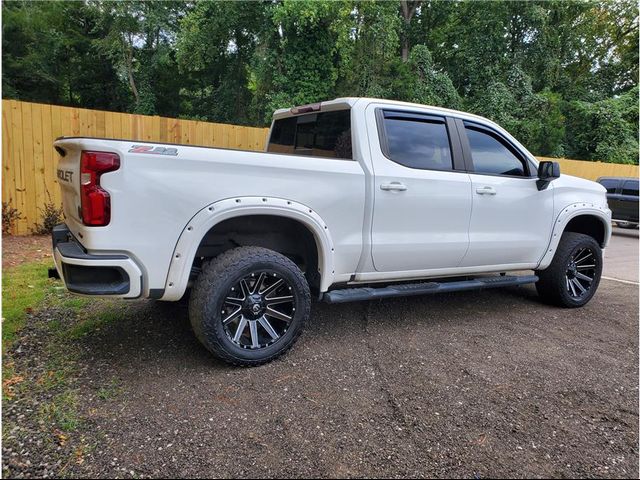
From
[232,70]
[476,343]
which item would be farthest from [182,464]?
[232,70]

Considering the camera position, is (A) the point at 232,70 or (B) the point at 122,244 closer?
(B) the point at 122,244

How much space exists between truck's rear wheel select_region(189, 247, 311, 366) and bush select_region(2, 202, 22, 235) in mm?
5517

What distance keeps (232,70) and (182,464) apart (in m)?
18.7

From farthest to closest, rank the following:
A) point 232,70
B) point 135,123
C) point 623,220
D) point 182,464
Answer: point 232,70, point 623,220, point 135,123, point 182,464

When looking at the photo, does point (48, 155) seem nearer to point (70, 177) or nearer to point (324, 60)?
point (70, 177)

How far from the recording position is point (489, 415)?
9.48 feet

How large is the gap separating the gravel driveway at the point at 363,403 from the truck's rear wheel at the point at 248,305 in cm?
19

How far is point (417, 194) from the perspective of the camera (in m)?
3.96

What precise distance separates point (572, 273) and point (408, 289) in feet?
7.97

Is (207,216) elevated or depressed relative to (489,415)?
elevated

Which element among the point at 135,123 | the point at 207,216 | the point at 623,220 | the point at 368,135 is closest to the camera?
the point at 207,216

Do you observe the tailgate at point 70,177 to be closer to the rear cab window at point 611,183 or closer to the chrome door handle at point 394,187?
the chrome door handle at point 394,187

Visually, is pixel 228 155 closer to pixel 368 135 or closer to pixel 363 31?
pixel 368 135

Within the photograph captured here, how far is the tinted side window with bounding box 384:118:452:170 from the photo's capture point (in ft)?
13.1
